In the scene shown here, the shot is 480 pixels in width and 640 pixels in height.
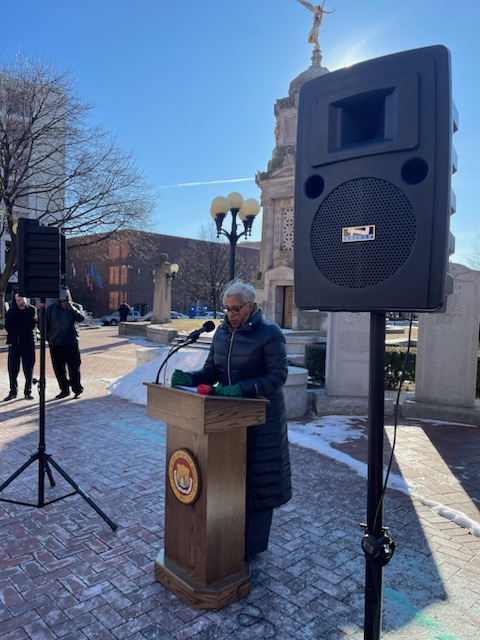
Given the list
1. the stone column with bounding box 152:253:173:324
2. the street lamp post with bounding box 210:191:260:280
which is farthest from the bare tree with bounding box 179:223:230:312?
the street lamp post with bounding box 210:191:260:280

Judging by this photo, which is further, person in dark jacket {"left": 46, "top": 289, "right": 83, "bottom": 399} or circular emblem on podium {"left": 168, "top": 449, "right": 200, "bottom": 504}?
person in dark jacket {"left": 46, "top": 289, "right": 83, "bottom": 399}

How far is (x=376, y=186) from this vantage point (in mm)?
1801

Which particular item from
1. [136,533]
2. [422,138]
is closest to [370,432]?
[422,138]

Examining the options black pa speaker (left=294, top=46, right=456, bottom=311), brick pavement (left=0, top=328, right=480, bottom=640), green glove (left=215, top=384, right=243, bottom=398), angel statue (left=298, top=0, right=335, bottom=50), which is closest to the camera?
black pa speaker (left=294, top=46, right=456, bottom=311)

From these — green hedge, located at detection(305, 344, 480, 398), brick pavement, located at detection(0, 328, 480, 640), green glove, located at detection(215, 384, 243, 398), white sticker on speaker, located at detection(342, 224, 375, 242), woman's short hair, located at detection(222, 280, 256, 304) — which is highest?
white sticker on speaker, located at detection(342, 224, 375, 242)

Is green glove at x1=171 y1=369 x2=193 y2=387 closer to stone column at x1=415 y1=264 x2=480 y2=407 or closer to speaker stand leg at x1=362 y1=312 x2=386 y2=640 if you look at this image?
speaker stand leg at x1=362 y1=312 x2=386 y2=640

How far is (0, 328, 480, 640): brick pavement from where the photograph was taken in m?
2.48

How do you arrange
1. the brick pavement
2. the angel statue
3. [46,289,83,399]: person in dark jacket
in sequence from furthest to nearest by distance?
the angel statue → [46,289,83,399]: person in dark jacket → the brick pavement

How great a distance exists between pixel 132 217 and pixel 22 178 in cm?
477

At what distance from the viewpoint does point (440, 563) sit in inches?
124

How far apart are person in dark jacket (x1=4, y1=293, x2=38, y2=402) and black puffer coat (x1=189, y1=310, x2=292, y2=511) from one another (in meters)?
6.19

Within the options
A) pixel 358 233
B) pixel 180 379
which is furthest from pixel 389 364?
pixel 358 233

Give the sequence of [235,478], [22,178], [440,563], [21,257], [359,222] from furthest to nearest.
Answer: [22,178], [21,257], [440,563], [235,478], [359,222]

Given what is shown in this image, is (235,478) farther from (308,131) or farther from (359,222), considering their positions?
(308,131)
